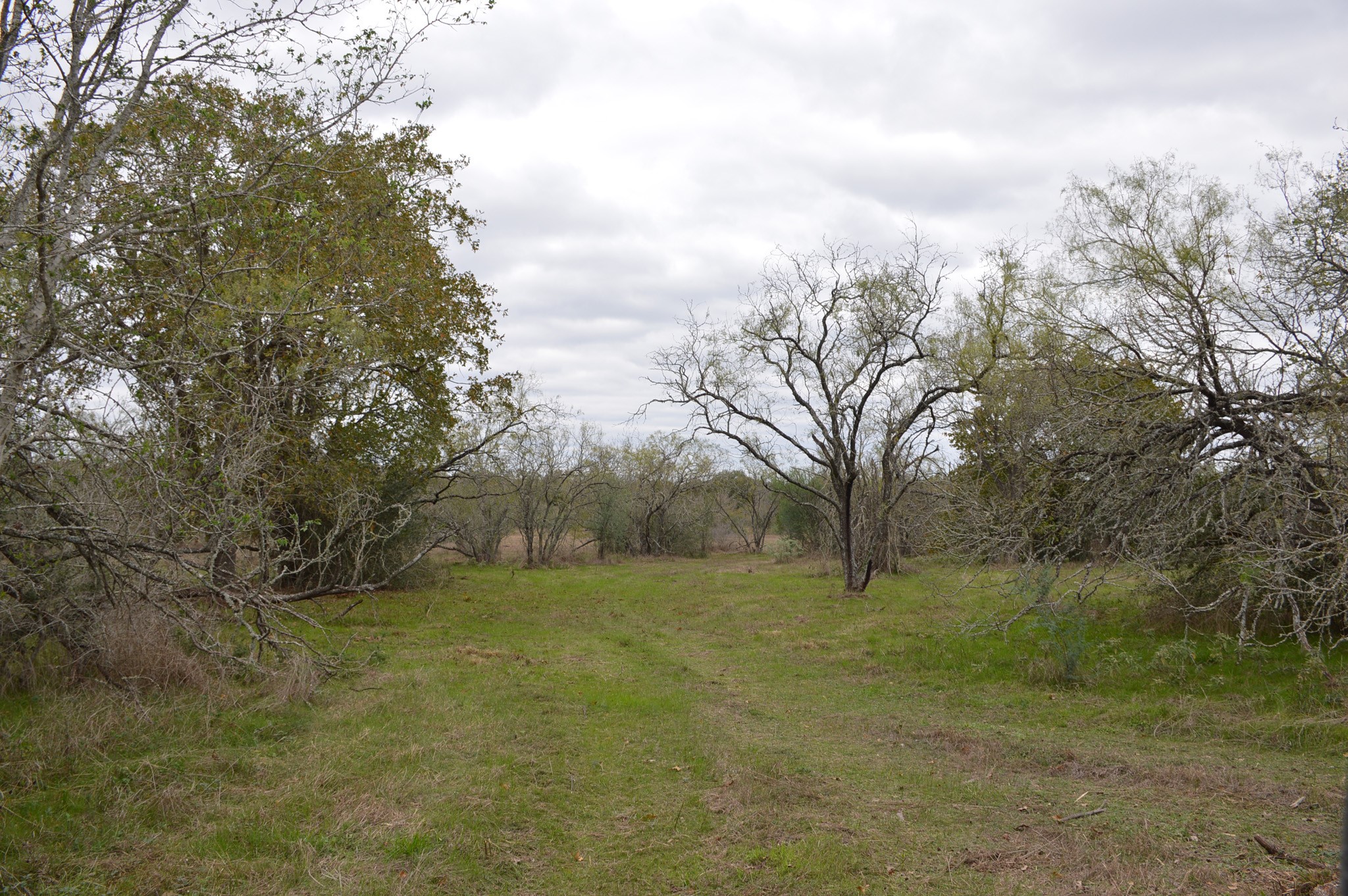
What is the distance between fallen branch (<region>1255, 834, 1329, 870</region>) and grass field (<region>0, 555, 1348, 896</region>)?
0.08 m

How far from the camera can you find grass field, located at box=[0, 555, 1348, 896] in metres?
4.92

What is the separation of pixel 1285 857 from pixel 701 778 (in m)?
4.18

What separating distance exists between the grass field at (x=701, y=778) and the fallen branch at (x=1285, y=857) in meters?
0.08

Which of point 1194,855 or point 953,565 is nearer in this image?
point 1194,855

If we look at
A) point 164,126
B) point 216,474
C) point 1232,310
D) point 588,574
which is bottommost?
point 588,574

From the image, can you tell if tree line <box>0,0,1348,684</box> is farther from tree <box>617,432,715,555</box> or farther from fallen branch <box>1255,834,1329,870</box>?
tree <box>617,432,715,555</box>

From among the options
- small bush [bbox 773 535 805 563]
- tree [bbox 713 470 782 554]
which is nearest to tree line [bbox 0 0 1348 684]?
small bush [bbox 773 535 805 563]

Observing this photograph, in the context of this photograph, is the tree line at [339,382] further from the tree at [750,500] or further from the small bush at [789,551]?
the tree at [750,500]

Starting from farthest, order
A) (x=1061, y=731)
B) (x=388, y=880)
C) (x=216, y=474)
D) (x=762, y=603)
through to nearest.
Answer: (x=762, y=603) → (x=1061, y=731) → (x=216, y=474) → (x=388, y=880)

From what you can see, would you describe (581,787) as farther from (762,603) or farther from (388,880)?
(762,603)

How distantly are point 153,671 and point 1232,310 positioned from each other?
1265cm

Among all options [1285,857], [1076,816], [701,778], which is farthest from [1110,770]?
[701,778]

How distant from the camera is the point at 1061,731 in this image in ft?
27.9

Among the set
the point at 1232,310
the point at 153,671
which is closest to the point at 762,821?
the point at 153,671
